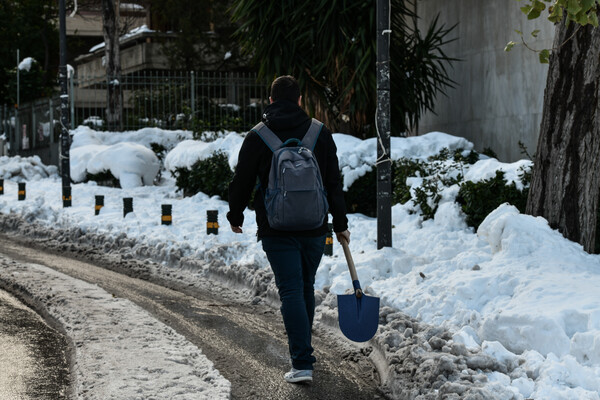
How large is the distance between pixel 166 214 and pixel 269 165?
24.0 ft

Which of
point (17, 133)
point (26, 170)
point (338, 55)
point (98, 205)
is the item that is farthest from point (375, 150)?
point (17, 133)

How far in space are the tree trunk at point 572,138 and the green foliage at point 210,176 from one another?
7578 mm

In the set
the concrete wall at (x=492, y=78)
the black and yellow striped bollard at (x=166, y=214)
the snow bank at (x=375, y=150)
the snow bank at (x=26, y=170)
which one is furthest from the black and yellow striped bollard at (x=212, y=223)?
the snow bank at (x=26, y=170)

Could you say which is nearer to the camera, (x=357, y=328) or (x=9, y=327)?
(x=357, y=328)

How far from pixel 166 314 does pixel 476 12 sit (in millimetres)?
9492

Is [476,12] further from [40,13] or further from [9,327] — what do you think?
[40,13]

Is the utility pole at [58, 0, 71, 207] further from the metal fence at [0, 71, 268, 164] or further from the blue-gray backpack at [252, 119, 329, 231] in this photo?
the blue-gray backpack at [252, 119, 329, 231]

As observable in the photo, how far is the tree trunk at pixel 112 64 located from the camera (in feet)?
86.4

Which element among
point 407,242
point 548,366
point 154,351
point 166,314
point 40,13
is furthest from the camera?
point 40,13

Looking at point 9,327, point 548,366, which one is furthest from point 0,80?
point 548,366

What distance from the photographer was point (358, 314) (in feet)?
19.1

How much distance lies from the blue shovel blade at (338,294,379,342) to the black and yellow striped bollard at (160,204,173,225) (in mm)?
7236

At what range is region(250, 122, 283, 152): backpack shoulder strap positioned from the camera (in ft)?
18.5

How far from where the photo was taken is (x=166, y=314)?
794cm
